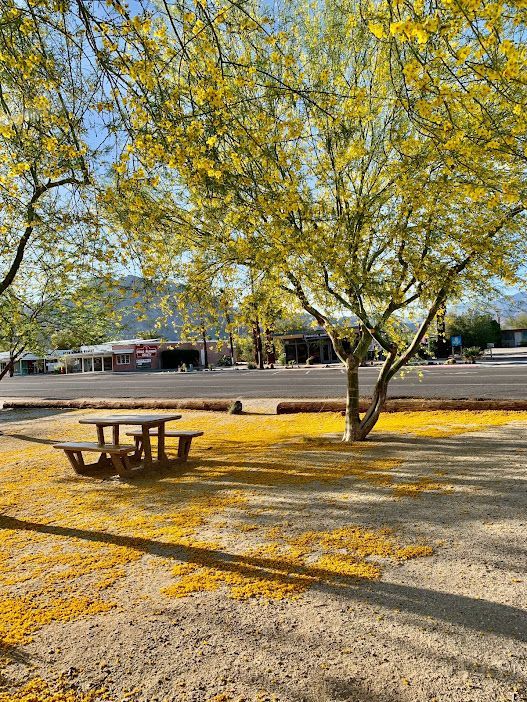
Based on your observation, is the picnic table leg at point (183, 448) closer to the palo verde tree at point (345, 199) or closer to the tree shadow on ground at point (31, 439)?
the palo verde tree at point (345, 199)

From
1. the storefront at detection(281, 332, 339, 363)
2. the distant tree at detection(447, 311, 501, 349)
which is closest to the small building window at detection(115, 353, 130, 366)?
the storefront at detection(281, 332, 339, 363)

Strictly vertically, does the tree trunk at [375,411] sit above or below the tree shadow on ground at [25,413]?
above

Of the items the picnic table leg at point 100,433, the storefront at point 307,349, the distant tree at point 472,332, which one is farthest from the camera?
the storefront at point 307,349

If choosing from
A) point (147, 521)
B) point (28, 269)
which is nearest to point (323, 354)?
point (28, 269)

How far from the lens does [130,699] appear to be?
2.71 meters

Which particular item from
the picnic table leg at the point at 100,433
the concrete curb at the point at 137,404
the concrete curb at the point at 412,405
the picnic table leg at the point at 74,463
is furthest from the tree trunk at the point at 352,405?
the concrete curb at the point at 137,404

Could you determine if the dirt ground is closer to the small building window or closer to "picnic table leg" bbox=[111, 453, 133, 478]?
"picnic table leg" bbox=[111, 453, 133, 478]

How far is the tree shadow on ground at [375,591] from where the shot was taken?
3311 millimetres

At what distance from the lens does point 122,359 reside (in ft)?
237

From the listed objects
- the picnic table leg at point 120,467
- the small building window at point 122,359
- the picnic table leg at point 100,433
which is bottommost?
the picnic table leg at point 120,467

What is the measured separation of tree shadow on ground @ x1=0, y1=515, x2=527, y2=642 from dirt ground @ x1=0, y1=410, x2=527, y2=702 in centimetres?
2

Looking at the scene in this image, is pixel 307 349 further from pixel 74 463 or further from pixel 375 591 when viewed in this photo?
pixel 375 591

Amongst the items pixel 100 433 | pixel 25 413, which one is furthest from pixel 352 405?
pixel 25 413

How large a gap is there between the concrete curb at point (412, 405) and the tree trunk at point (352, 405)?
3.82 metres
